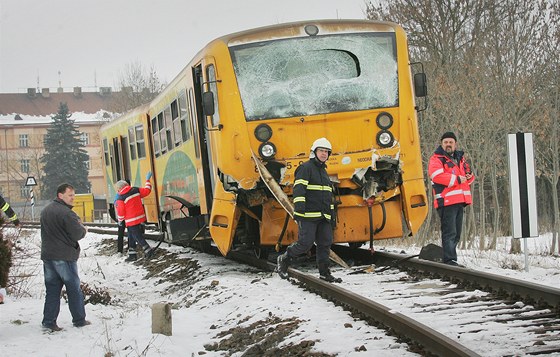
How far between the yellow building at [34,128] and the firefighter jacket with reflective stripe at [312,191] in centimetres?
6215

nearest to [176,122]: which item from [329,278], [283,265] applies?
[283,265]

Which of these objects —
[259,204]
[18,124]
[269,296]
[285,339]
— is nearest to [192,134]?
[259,204]

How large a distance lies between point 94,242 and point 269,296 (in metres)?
15.9

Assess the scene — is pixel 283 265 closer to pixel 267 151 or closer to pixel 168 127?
pixel 267 151

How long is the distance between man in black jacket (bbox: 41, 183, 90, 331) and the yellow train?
2558mm

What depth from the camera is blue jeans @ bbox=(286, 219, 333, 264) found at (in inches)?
372

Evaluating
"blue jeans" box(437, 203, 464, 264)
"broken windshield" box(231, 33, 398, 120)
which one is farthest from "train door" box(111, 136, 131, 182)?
"blue jeans" box(437, 203, 464, 264)

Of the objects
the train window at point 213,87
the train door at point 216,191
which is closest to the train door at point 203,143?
the train door at point 216,191

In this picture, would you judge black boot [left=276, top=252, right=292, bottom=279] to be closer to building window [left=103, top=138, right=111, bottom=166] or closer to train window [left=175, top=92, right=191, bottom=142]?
train window [left=175, top=92, right=191, bottom=142]

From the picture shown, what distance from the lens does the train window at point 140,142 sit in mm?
17703

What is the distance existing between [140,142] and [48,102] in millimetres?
76783

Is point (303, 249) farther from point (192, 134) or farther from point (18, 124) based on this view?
point (18, 124)

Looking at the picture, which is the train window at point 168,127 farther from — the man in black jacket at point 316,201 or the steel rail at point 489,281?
the man in black jacket at point 316,201

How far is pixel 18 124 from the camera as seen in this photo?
82.7m
